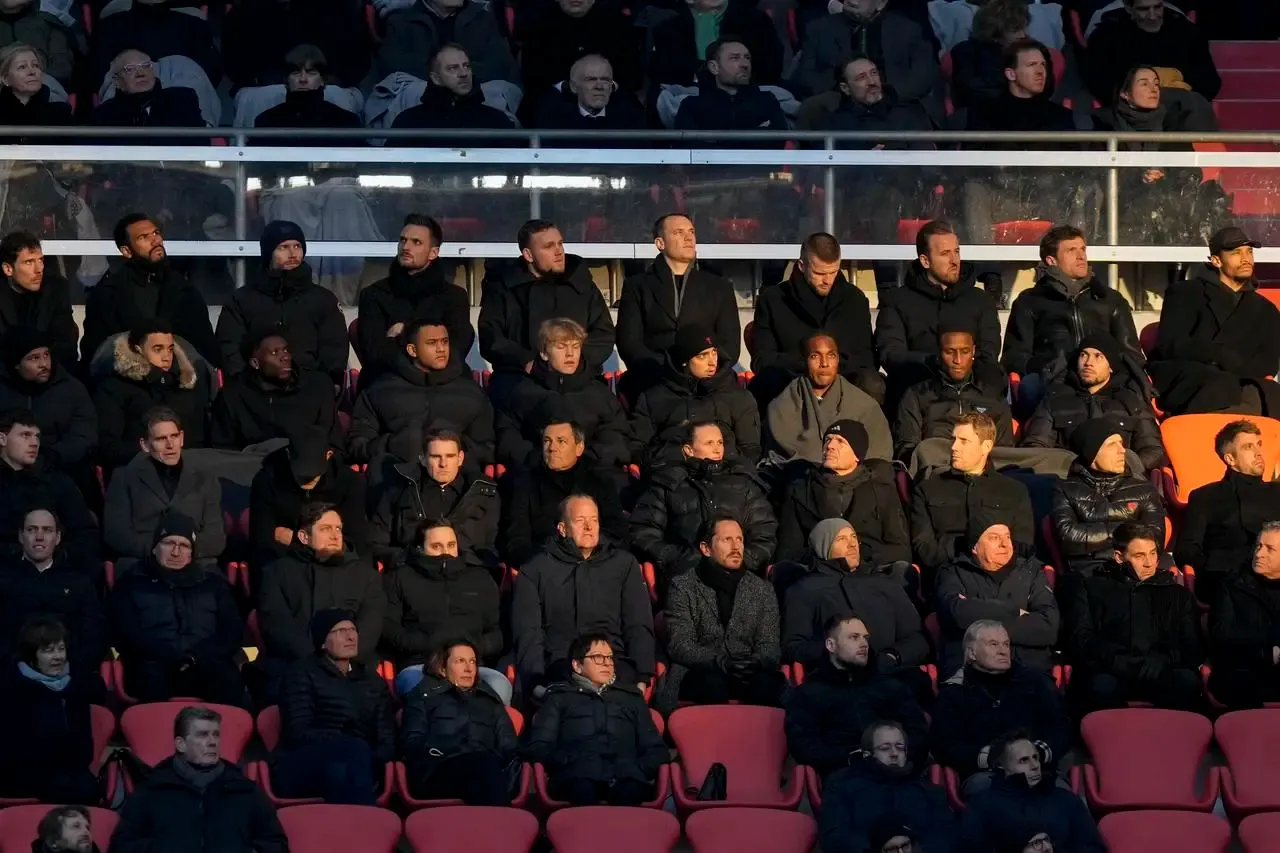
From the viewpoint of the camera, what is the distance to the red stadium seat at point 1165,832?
11.2m

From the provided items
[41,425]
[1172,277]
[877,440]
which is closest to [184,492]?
[41,425]

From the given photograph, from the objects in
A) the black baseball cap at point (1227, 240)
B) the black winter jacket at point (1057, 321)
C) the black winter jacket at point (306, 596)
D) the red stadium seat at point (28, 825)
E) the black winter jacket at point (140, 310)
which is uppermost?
the black baseball cap at point (1227, 240)

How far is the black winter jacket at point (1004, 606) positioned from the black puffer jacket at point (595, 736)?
4.57ft

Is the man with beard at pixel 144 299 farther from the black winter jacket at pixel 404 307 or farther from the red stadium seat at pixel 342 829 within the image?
the red stadium seat at pixel 342 829

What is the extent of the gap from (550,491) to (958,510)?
5.82ft

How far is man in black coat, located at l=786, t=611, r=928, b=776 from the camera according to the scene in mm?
11758

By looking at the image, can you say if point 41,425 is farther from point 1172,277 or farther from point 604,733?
point 1172,277

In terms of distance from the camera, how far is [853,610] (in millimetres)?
12508

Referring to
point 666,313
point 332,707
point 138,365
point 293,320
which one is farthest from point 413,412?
point 332,707

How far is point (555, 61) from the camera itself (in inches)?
652

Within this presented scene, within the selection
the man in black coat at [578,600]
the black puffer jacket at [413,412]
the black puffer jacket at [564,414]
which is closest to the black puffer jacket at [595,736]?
the man in black coat at [578,600]

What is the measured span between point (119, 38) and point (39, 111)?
1122 mm

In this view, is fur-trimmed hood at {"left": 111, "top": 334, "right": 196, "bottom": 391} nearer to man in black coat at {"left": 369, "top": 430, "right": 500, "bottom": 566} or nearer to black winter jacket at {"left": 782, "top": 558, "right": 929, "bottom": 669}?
man in black coat at {"left": 369, "top": 430, "right": 500, "bottom": 566}

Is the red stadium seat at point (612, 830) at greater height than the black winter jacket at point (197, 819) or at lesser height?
lesser
